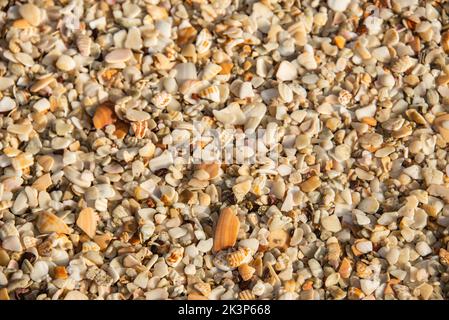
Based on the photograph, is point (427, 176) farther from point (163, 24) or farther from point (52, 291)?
point (52, 291)

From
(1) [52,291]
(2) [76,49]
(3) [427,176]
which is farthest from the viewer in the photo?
(2) [76,49]

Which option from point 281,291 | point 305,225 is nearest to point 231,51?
point 305,225

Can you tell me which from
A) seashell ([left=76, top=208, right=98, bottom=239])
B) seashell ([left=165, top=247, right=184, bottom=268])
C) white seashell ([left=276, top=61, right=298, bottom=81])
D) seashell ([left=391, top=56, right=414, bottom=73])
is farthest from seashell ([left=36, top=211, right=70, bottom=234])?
seashell ([left=391, top=56, right=414, bottom=73])

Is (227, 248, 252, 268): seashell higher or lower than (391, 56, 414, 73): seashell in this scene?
Result: lower

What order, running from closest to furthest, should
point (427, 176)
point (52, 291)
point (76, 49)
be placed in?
1. point (52, 291)
2. point (427, 176)
3. point (76, 49)

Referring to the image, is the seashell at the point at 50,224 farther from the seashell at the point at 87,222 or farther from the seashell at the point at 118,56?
the seashell at the point at 118,56

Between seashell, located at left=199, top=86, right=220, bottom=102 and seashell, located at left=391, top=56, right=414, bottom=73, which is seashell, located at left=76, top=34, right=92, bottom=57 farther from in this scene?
seashell, located at left=391, top=56, right=414, bottom=73
